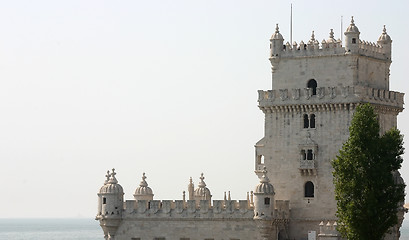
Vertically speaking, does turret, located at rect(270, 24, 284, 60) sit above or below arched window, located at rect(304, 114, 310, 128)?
above

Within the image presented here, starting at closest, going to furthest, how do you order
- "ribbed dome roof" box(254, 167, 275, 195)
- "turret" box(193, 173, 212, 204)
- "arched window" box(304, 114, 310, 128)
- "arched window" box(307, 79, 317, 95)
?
1. "ribbed dome roof" box(254, 167, 275, 195)
2. "arched window" box(304, 114, 310, 128)
3. "arched window" box(307, 79, 317, 95)
4. "turret" box(193, 173, 212, 204)

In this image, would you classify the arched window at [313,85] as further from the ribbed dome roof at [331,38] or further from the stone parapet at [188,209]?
the stone parapet at [188,209]

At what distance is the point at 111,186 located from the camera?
97375mm

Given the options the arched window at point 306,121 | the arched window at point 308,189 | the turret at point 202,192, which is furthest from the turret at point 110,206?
the arched window at point 306,121

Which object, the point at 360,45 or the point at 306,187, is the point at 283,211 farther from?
the point at 360,45

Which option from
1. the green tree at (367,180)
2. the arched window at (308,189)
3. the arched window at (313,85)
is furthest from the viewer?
the arched window at (313,85)

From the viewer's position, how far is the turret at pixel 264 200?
91.5 m

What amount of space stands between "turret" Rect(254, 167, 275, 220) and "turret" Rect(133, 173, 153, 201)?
14.3 m

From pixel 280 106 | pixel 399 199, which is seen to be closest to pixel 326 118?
pixel 280 106

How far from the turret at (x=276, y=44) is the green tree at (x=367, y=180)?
1180 centimetres

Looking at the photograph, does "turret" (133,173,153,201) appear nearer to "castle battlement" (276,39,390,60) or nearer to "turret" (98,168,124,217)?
"turret" (98,168,124,217)

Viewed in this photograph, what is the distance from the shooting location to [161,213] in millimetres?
96688

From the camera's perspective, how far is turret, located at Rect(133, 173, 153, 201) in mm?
103062

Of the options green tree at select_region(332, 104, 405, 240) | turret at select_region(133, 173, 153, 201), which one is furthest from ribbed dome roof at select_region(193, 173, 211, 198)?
green tree at select_region(332, 104, 405, 240)
